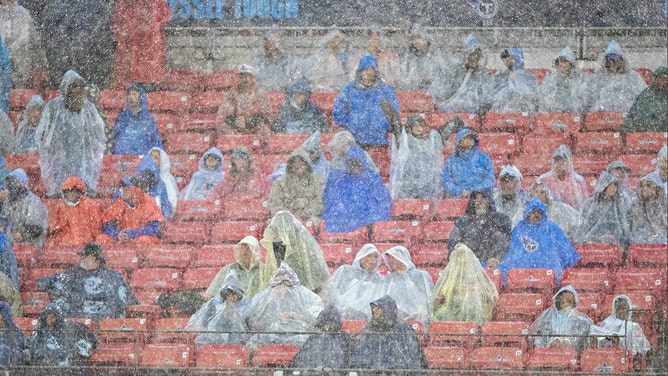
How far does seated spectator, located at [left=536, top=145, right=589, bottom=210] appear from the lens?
1631 cm

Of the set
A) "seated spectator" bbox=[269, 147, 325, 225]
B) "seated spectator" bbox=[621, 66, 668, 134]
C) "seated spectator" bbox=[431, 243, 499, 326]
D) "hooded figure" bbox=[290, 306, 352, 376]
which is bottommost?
"hooded figure" bbox=[290, 306, 352, 376]

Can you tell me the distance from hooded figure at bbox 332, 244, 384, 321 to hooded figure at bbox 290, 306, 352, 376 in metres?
0.63

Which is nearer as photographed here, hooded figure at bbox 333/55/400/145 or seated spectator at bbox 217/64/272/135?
hooded figure at bbox 333/55/400/145

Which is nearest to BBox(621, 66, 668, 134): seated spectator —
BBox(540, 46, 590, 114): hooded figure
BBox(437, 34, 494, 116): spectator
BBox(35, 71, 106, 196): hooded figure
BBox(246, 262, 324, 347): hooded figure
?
BBox(540, 46, 590, 114): hooded figure

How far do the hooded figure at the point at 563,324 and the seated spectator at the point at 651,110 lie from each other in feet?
8.21

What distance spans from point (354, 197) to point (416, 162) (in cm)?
76

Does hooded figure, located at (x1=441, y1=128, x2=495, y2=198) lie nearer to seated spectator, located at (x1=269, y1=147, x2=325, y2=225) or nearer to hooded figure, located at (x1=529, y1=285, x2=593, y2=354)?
seated spectator, located at (x1=269, y1=147, x2=325, y2=225)

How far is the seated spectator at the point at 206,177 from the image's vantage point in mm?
16484

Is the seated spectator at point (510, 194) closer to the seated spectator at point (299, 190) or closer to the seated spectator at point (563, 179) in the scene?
the seated spectator at point (563, 179)

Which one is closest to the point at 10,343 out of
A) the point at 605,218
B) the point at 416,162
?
the point at 416,162

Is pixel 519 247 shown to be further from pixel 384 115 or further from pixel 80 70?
pixel 80 70

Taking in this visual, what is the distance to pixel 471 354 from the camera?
14438mm

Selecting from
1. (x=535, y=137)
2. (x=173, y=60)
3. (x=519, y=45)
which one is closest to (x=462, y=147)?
(x=535, y=137)

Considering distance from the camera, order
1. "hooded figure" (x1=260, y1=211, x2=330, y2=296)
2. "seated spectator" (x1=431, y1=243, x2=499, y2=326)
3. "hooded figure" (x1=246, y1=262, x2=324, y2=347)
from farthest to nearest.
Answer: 1. "hooded figure" (x1=260, y1=211, x2=330, y2=296)
2. "seated spectator" (x1=431, y1=243, x2=499, y2=326)
3. "hooded figure" (x1=246, y1=262, x2=324, y2=347)
